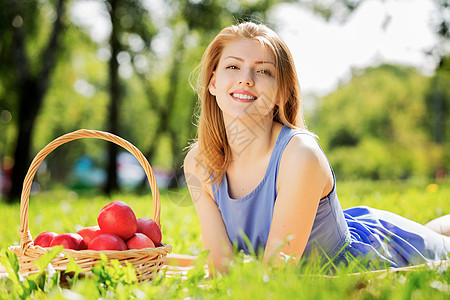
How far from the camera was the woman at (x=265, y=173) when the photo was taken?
2.48m

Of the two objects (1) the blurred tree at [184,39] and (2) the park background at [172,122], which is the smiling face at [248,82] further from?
(1) the blurred tree at [184,39]

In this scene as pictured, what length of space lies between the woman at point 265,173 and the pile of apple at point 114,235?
41cm

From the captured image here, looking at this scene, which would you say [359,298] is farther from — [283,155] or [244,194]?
[244,194]

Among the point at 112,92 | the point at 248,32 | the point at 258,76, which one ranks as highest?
the point at 248,32

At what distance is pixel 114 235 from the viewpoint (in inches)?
91.3

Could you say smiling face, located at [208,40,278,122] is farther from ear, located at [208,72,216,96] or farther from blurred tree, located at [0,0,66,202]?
blurred tree, located at [0,0,66,202]

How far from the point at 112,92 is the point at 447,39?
30.3ft

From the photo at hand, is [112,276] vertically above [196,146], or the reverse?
[196,146]

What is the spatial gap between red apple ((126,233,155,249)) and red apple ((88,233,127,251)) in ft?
0.22

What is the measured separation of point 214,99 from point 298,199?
1119 mm

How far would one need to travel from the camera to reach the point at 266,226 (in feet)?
9.10

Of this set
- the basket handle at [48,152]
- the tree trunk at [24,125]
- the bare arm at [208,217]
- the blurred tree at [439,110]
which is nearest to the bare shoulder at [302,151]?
the bare arm at [208,217]

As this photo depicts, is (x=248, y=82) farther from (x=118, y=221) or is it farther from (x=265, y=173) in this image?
(x=118, y=221)

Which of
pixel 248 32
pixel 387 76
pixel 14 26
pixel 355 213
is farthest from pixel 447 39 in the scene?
A: pixel 387 76
